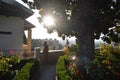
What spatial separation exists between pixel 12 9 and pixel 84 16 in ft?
27.7

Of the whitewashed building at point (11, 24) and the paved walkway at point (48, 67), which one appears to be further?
the whitewashed building at point (11, 24)

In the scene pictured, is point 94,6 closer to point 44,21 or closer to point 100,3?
point 100,3

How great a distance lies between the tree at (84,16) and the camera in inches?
488

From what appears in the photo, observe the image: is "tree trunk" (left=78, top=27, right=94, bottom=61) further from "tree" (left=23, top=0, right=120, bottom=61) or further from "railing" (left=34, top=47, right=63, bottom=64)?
"railing" (left=34, top=47, right=63, bottom=64)

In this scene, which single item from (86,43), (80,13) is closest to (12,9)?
(80,13)

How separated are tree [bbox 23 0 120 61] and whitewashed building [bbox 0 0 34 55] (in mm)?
5792

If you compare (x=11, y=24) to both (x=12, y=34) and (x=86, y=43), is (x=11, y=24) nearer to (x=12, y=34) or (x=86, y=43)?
(x=12, y=34)

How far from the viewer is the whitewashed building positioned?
18.7 metres

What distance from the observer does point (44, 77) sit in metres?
14.3

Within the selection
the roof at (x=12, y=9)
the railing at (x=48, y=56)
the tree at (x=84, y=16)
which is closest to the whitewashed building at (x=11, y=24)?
the roof at (x=12, y=9)

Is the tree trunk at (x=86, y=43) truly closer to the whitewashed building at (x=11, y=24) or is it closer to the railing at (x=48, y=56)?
the railing at (x=48, y=56)

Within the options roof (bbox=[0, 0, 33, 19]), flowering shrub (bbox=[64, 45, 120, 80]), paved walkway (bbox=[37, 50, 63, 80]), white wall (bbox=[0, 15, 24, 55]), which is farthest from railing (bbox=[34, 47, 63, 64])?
flowering shrub (bbox=[64, 45, 120, 80])

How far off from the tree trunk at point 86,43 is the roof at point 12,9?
781 cm

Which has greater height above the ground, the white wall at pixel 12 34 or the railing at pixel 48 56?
the white wall at pixel 12 34
